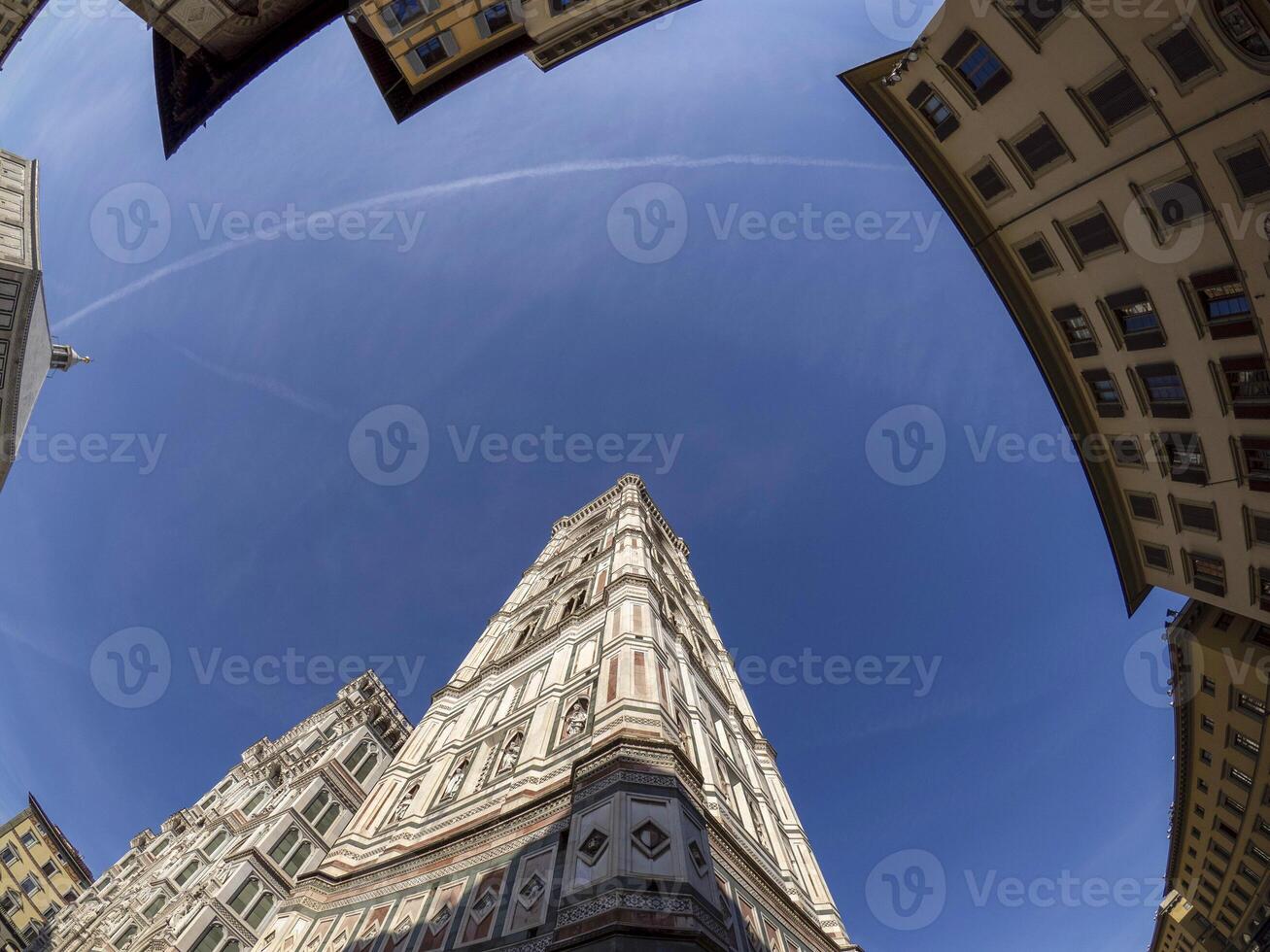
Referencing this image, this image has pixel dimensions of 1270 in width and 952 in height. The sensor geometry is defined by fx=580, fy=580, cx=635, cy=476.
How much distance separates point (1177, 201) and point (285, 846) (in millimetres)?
45622

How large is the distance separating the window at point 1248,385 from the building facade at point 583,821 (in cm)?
1761

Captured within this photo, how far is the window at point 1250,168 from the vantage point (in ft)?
41.8

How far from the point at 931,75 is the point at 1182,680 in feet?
104

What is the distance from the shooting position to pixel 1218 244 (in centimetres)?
1445

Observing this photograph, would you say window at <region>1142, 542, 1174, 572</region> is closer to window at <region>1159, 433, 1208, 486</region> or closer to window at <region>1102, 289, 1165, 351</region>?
window at <region>1159, 433, 1208, 486</region>

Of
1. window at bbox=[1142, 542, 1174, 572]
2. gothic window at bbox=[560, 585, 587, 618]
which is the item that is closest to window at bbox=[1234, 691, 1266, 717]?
window at bbox=[1142, 542, 1174, 572]

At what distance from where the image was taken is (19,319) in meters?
23.1

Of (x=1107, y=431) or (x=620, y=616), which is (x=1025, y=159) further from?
(x=620, y=616)

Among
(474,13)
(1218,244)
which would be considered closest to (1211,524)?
(1218,244)

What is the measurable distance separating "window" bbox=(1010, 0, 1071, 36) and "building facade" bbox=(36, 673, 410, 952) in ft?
127

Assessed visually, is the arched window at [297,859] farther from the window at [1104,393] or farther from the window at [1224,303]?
the window at [1224,303]

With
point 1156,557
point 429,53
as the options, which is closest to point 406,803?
point 429,53

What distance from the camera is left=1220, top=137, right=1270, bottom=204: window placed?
12742 mm

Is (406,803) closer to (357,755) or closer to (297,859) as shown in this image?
(297,859)
